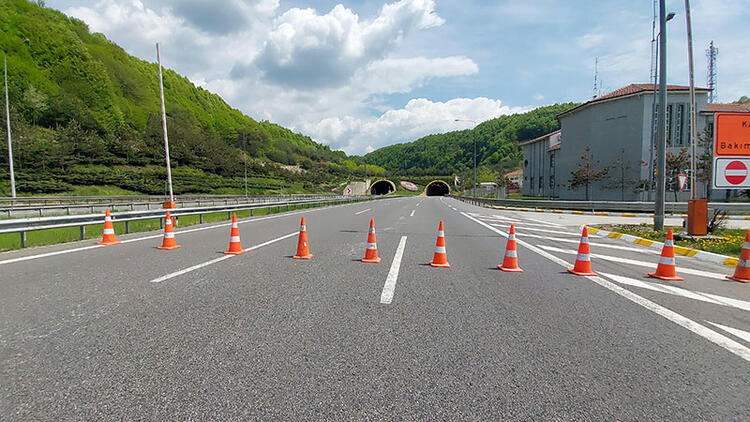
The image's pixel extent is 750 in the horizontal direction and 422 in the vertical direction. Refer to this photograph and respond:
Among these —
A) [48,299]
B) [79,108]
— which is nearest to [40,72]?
[79,108]

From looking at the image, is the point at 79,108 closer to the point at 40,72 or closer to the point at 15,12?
the point at 40,72

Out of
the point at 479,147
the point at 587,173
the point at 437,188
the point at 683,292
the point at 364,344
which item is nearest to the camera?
the point at 364,344

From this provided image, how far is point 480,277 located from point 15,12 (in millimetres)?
112074

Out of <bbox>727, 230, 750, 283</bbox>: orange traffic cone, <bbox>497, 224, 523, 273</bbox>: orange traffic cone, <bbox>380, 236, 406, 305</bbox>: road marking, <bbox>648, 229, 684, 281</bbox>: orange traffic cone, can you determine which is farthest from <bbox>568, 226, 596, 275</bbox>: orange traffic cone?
<bbox>380, 236, 406, 305</bbox>: road marking

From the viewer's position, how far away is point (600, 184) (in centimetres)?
4331

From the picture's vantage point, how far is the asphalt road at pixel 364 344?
8.43 ft

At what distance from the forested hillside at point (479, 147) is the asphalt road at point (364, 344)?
94001 millimetres

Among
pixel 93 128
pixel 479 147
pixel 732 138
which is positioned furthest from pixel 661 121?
pixel 479 147

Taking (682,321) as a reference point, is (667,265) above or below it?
above

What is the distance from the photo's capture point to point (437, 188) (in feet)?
518

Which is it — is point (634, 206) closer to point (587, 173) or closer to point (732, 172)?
point (587, 173)

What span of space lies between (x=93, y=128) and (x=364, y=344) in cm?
7821

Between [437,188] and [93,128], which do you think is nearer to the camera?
[93,128]

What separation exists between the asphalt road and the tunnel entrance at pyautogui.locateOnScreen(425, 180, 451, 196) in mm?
136320
